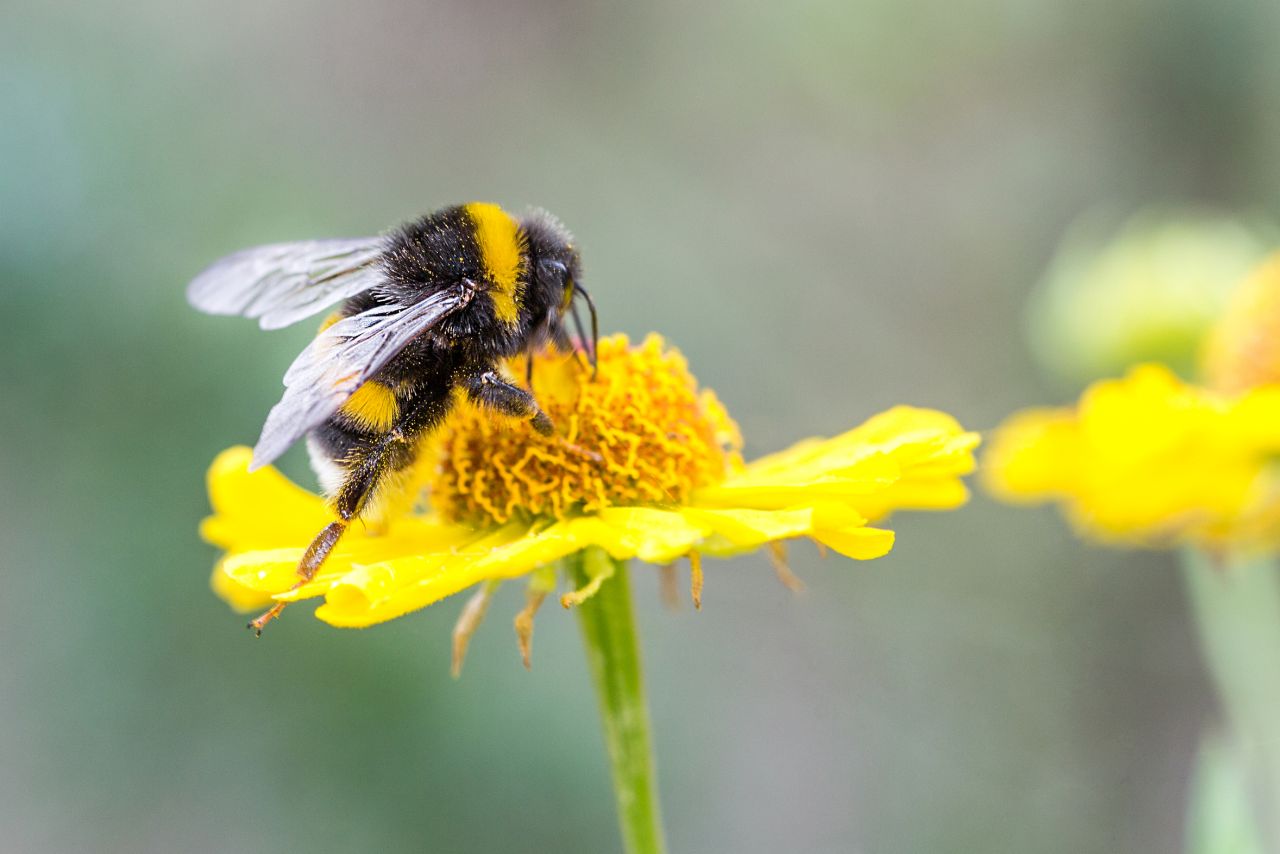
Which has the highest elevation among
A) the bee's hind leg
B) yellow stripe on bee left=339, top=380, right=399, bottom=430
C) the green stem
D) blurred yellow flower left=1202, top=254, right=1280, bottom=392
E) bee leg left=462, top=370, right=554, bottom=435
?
blurred yellow flower left=1202, top=254, right=1280, bottom=392

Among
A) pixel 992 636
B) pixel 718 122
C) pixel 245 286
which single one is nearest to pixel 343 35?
pixel 718 122

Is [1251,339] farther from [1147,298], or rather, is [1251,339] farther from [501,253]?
[501,253]

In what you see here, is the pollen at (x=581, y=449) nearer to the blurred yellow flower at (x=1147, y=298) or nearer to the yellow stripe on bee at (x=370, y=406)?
the yellow stripe on bee at (x=370, y=406)

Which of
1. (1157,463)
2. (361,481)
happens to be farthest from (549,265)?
(1157,463)

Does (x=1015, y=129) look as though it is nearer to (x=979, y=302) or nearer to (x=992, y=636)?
(x=979, y=302)

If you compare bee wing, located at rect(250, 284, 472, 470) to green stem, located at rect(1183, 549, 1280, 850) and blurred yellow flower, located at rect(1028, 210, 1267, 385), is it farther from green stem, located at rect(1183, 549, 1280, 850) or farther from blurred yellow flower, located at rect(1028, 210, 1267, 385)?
blurred yellow flower, located at rect(1028, 210, 1267, 385)

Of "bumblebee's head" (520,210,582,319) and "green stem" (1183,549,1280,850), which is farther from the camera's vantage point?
"green stem" (1183,549,1280,850)

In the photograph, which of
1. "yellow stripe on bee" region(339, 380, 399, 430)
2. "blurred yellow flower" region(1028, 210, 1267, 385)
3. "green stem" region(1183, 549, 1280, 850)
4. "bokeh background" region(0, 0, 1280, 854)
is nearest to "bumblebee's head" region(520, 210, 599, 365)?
"yellow stripe on bee" region(339, 380, 399, 430)
